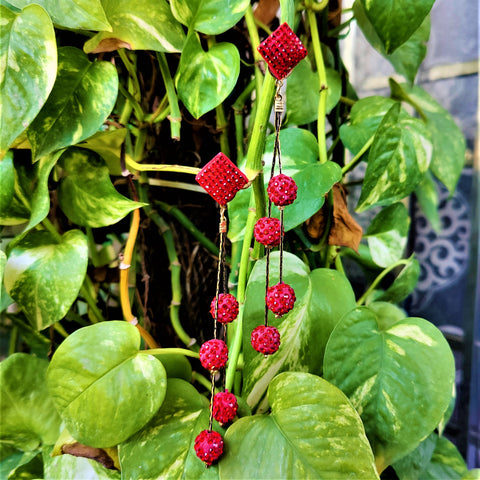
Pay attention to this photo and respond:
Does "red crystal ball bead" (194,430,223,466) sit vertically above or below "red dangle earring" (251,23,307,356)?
below

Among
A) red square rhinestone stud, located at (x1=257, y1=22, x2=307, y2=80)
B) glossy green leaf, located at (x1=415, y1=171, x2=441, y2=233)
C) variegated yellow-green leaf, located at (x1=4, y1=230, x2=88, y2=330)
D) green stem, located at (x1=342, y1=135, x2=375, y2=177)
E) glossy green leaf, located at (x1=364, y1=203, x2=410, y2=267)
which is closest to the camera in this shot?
red square rhinestone stud, located at (x1=257, y1=22, x2=307, y2=80)

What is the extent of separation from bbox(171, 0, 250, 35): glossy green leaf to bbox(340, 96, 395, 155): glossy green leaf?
22cm

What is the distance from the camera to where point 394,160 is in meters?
0.48

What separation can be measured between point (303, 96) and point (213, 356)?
1.15 feet

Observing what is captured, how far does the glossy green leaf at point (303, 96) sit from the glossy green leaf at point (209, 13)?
0.47 feet

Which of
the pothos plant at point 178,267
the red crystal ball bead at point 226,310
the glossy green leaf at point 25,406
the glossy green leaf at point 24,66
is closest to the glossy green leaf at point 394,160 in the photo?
the pothos plant at point 178,267

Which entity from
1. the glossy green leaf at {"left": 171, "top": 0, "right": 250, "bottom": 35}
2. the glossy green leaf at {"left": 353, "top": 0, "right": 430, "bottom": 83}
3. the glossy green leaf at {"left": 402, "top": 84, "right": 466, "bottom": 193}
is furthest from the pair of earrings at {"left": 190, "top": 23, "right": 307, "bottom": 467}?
the glossy green leaf at {"left": 402, "top": 84, "right": 466, "bottom": 193}

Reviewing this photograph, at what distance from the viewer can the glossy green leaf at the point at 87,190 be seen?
430 mm

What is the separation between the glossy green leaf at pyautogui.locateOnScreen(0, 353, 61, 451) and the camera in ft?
1.58

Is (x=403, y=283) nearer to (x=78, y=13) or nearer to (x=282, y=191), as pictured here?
(x=282, y=191)

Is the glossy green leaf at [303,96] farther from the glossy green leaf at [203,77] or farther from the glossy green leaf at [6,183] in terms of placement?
the glossy green leaf at [6,183]

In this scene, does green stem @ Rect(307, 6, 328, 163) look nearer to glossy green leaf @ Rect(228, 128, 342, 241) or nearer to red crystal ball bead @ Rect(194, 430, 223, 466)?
glossy green leaf @ Rect(228, 128, 342, 241)

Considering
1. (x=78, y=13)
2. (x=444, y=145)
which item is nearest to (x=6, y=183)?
(x=78, y=13)

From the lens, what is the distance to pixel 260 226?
32cm
